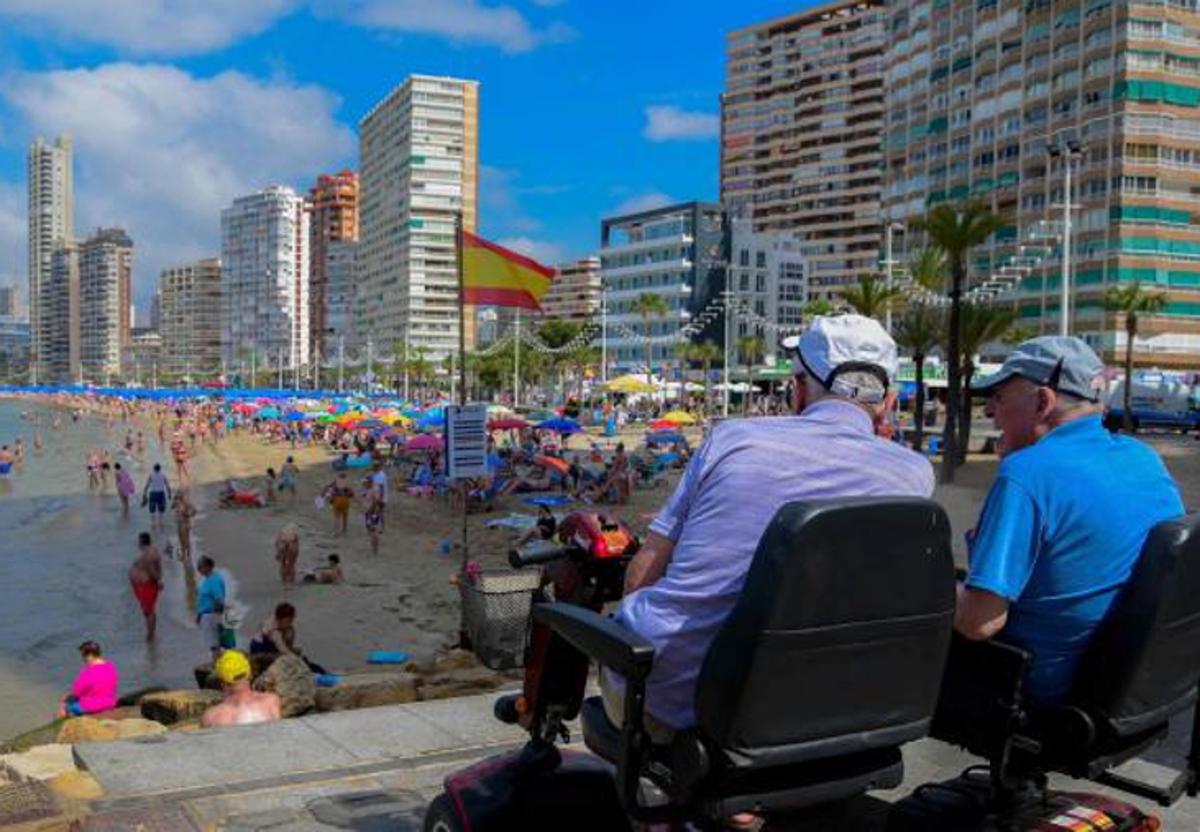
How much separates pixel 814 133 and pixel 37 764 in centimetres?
11772

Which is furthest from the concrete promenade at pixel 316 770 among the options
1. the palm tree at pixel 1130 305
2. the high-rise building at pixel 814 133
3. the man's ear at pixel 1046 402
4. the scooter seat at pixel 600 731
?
the high-rise building at pixel 814 133

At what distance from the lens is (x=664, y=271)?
10100cm

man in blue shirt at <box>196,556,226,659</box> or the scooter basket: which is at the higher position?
the scooter basket

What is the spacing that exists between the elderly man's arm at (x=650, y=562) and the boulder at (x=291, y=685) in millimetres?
3947

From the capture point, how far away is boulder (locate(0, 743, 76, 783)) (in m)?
4.03

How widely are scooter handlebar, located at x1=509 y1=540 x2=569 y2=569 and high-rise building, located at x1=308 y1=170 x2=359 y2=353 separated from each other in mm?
186570

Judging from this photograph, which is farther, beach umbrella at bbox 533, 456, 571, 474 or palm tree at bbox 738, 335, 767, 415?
palm tree at bbox 738, 335, 767, 415

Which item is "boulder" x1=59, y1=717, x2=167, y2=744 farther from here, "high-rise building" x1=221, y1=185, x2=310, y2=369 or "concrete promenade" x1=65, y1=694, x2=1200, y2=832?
"high-rise building" x1=221, y1=185, x2=310, y2=369

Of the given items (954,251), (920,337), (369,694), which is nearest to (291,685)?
(369,694)

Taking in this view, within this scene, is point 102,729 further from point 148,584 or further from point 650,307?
point 650,307

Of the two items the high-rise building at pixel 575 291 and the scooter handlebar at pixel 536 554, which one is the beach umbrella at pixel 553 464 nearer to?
the scooter handlebar at pixel 536 554

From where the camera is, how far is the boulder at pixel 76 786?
359cm

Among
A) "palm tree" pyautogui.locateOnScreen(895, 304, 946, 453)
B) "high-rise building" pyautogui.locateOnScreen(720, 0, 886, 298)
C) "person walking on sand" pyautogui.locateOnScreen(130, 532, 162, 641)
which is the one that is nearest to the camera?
"person walking on sand" pyautogui.locateOnScreen(130, 532, 162, 641)

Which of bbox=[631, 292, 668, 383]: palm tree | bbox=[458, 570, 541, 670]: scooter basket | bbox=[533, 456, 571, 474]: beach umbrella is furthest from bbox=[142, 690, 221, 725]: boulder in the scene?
bbox=[631, 292, 668, 383]: palm tree
